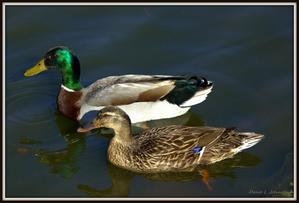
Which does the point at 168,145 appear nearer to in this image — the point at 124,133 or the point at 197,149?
the point at 197,149

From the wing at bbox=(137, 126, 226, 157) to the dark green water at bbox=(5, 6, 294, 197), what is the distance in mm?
337

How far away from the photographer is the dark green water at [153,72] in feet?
26.4

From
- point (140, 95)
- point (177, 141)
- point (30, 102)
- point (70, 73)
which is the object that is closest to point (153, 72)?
point (140, 95)

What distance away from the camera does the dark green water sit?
805cm

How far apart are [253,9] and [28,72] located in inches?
164

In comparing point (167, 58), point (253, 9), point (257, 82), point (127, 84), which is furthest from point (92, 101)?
point (253, 9)

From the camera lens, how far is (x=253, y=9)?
1124cm

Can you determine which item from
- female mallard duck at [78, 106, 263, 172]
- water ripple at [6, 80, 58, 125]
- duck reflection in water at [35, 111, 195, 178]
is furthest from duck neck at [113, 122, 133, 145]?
water ripple at [6, 80, 58, 125]

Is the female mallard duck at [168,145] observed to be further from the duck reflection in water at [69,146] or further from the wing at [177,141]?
the duck reflection in water at [69,146]

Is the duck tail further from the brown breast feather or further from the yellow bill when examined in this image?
the yellow bill

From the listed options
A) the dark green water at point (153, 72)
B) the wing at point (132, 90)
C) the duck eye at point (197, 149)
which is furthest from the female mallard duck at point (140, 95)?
the duck eye at point (197, 149)

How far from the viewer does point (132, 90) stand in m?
9.15

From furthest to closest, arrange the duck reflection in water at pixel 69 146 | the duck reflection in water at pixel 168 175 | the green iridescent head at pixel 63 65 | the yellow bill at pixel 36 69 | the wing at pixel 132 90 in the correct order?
the yellow bill at pixel 36 69 → the green iridescent head at pixel 63 65 → the wing at pixel 132 90 → the duck reflection in water at pixel 69 146 → the duck reflection in water at pixel 168 175

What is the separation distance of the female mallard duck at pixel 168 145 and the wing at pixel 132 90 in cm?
92
